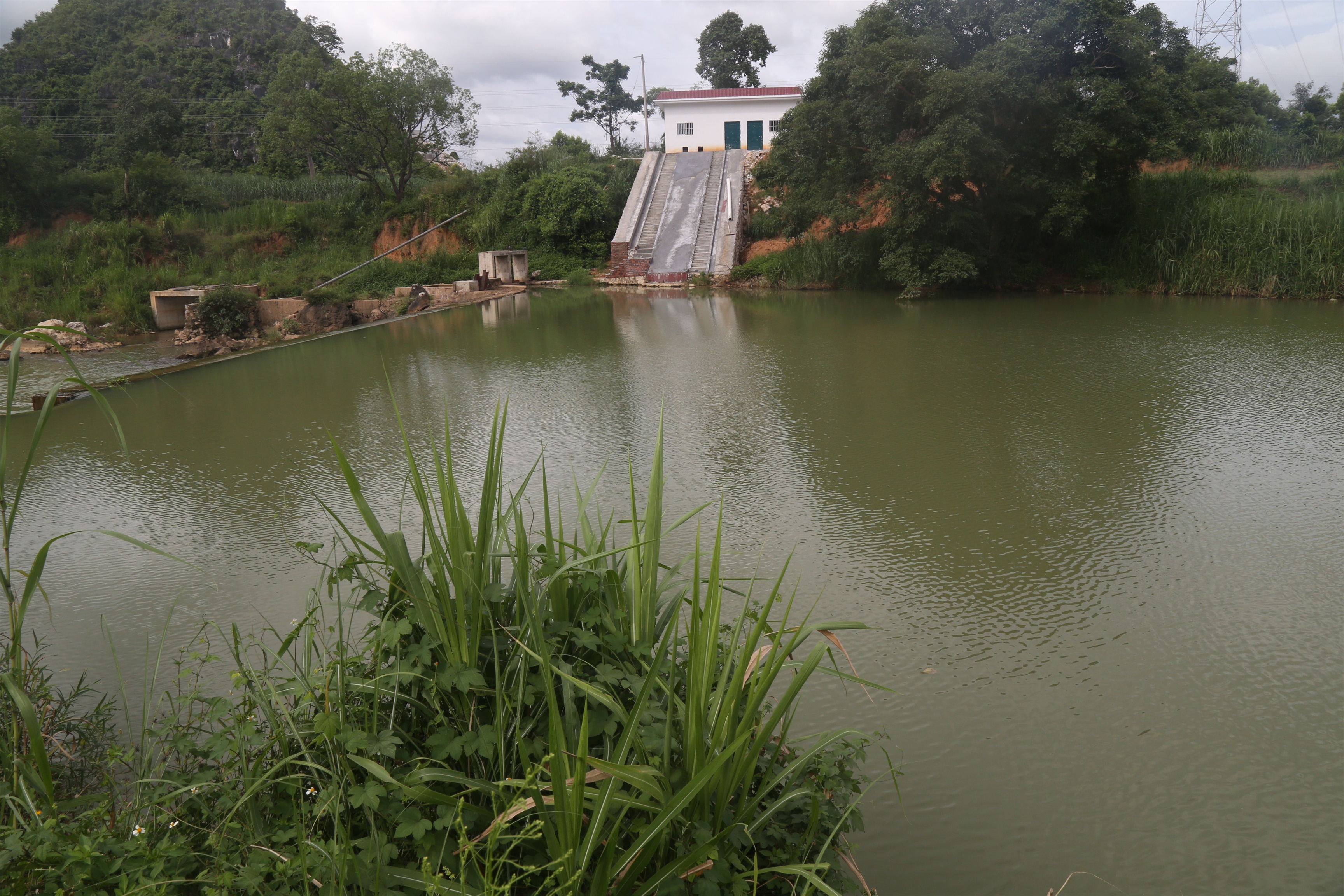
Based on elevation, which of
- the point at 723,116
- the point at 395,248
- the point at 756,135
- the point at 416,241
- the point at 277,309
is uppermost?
the point at 723,116

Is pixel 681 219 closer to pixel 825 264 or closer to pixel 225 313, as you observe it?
pixel 825 264

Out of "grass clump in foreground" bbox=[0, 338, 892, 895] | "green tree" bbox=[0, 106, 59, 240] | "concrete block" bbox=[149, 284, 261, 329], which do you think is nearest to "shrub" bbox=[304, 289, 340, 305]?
"concrete block" bbox=[149, 284, 261, 329]

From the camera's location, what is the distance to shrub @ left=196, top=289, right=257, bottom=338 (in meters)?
11.4

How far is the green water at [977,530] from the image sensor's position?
2.15 metres

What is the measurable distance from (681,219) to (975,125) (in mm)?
9013

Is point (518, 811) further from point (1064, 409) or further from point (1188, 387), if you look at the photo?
point (1188, 387)

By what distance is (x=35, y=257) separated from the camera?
1667 centimetres

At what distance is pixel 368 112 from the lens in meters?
20.5

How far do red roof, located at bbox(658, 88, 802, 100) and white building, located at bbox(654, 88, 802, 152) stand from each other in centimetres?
1

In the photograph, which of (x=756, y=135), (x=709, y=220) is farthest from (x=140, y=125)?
(x=756, y=135)

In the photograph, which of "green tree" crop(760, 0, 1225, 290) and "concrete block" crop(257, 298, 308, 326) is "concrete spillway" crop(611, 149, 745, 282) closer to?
"green tree" crop(760, 0, 1225, 290)

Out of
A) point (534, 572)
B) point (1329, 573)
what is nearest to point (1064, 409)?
point (1329, 573)

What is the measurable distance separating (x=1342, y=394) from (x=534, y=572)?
6241 mm

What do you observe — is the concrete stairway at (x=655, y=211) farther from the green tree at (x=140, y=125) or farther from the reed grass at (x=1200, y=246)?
the green tree at (x=140, y=125)
